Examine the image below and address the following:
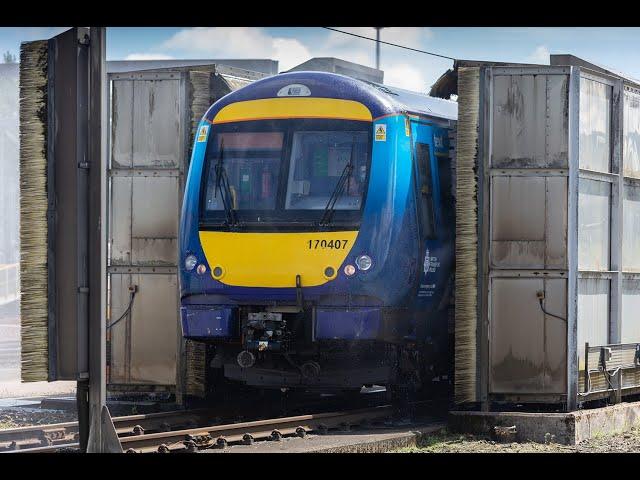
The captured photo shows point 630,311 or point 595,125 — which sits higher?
point 595,125

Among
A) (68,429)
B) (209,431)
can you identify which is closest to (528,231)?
(209,431)

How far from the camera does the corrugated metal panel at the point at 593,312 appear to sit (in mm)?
11750

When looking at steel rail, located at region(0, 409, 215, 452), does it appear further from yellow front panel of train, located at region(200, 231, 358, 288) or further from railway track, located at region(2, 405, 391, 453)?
yellow front panel of train, located at region(200, 231, 358, 288)

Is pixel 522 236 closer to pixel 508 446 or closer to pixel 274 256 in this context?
pixel 508 446

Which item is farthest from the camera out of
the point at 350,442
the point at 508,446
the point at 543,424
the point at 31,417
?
the point at 31,417

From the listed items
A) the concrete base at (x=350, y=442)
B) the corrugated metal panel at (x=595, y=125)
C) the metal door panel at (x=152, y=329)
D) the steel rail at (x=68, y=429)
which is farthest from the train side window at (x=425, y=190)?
the steel rail at (x=68, y=429)

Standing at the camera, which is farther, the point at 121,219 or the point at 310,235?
the point at 121,219

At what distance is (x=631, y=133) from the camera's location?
12.8 m

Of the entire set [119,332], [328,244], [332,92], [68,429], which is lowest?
[68,429]

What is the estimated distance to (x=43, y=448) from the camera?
1033 cm

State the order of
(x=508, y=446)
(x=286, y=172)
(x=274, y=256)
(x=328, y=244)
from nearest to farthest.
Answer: (x=508, y=446) < (x=328, y=244) < (x=274, y=256) < (x=286, y=172)

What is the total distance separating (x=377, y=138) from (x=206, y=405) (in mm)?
3406

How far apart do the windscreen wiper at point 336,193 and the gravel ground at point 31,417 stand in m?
3.23

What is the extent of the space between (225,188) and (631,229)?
418cm
